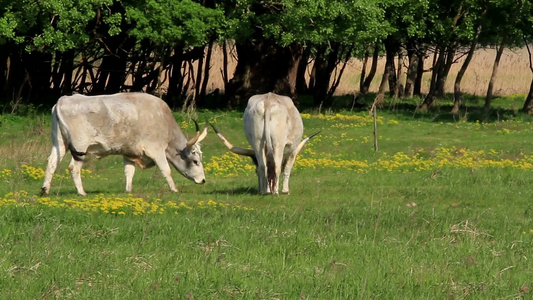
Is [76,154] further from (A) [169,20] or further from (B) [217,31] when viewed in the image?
(B) [217,31]

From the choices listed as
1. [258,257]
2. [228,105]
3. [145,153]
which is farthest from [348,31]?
[258,257]

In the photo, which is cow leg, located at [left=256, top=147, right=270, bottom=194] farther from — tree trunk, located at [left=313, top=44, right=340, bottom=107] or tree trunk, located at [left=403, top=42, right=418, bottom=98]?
tree trunk, located at [left=403, top=42, right=418, bottom=98]

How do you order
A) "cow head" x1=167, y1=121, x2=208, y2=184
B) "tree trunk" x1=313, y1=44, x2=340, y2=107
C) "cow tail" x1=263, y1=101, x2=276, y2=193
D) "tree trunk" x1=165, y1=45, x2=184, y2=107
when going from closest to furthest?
"cow tail" x1=263, y1=101, x2=276, y2=193 < "cow head" x1=167, y1=121, x2=208, y2=184 < "tree trunk" x1=165, y1=45, x2=184, y2=107 < "tree trunk" x1=313, y1=44, x2=340, y2=107

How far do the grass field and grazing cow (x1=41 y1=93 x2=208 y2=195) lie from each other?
59 centimetres

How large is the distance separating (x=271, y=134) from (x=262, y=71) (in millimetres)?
20846

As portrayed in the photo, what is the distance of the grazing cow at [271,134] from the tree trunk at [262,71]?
1967cm

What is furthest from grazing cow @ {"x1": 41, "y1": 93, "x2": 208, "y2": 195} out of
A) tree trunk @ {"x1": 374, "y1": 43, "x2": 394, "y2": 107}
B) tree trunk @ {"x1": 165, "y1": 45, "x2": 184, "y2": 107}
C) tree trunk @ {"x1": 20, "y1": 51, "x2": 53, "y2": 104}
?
tree trunk @ {"x1": 374, "y1": 43, "x2": 394, "y2": 107}

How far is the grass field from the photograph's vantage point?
9.77 m

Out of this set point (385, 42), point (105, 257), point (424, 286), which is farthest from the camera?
point (385, 42)

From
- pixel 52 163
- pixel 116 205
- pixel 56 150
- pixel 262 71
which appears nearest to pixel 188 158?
pixel 56 150

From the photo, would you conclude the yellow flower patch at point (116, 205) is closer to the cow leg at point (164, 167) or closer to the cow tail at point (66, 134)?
the cow tail at point (66, 134)

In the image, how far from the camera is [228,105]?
39.4m

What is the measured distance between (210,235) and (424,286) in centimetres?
332

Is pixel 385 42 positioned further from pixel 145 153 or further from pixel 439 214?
pixel 439 214
